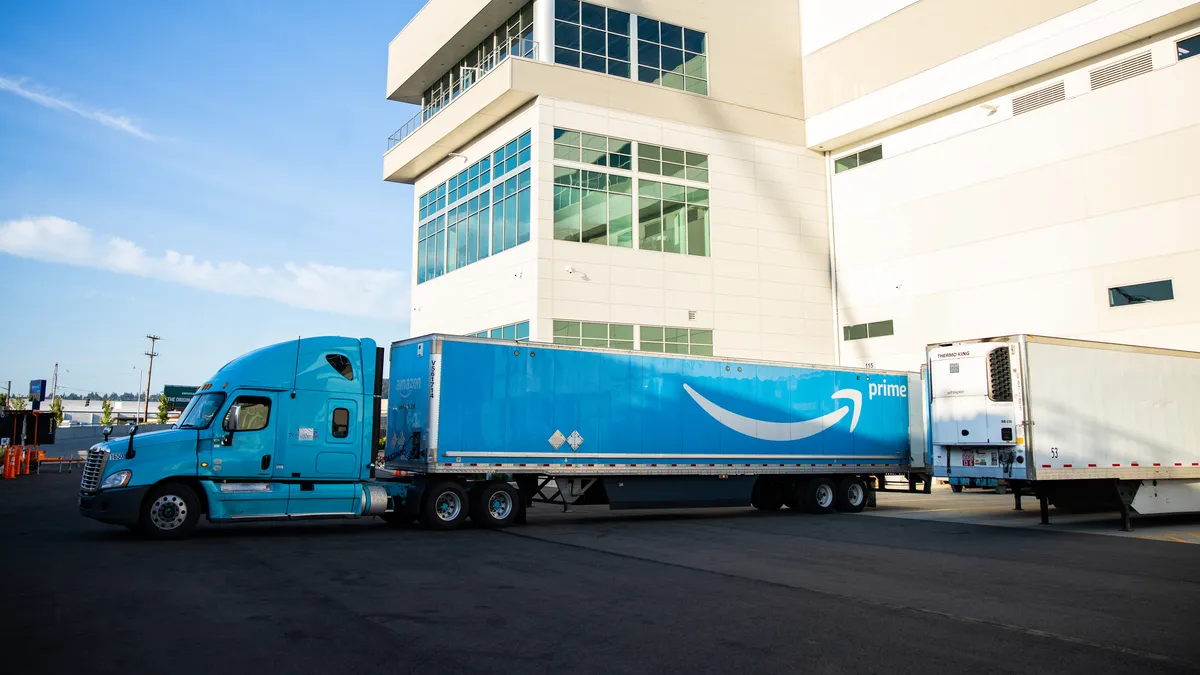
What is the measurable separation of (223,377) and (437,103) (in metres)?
28.6

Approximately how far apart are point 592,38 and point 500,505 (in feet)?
72.2

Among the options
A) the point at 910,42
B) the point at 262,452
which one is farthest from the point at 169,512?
the point at 910,42

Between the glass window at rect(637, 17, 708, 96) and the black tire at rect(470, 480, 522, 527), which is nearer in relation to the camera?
the black tire at rect(470, 480, 522, 527)

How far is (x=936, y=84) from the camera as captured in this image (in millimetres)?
33562

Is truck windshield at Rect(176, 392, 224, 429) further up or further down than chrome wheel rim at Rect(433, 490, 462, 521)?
further up

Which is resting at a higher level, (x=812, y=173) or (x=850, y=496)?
(x=812, y=173)

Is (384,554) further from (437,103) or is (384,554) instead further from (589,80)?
(437,103)

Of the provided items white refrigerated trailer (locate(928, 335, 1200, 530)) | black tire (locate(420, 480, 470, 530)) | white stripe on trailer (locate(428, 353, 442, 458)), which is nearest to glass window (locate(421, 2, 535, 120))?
white stripe on trailer (locate(428, 353, 442, 458))

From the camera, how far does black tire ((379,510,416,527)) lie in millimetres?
17047

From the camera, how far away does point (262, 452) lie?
50.6 ft

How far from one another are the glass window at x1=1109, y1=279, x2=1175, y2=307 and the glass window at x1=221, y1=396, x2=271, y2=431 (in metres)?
26.6

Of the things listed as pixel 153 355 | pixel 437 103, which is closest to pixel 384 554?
pixel 437 103

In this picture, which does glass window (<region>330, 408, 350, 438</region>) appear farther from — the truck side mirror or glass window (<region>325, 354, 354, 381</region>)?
the truck side mirror

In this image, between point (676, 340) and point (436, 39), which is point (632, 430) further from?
point (436, 39)
